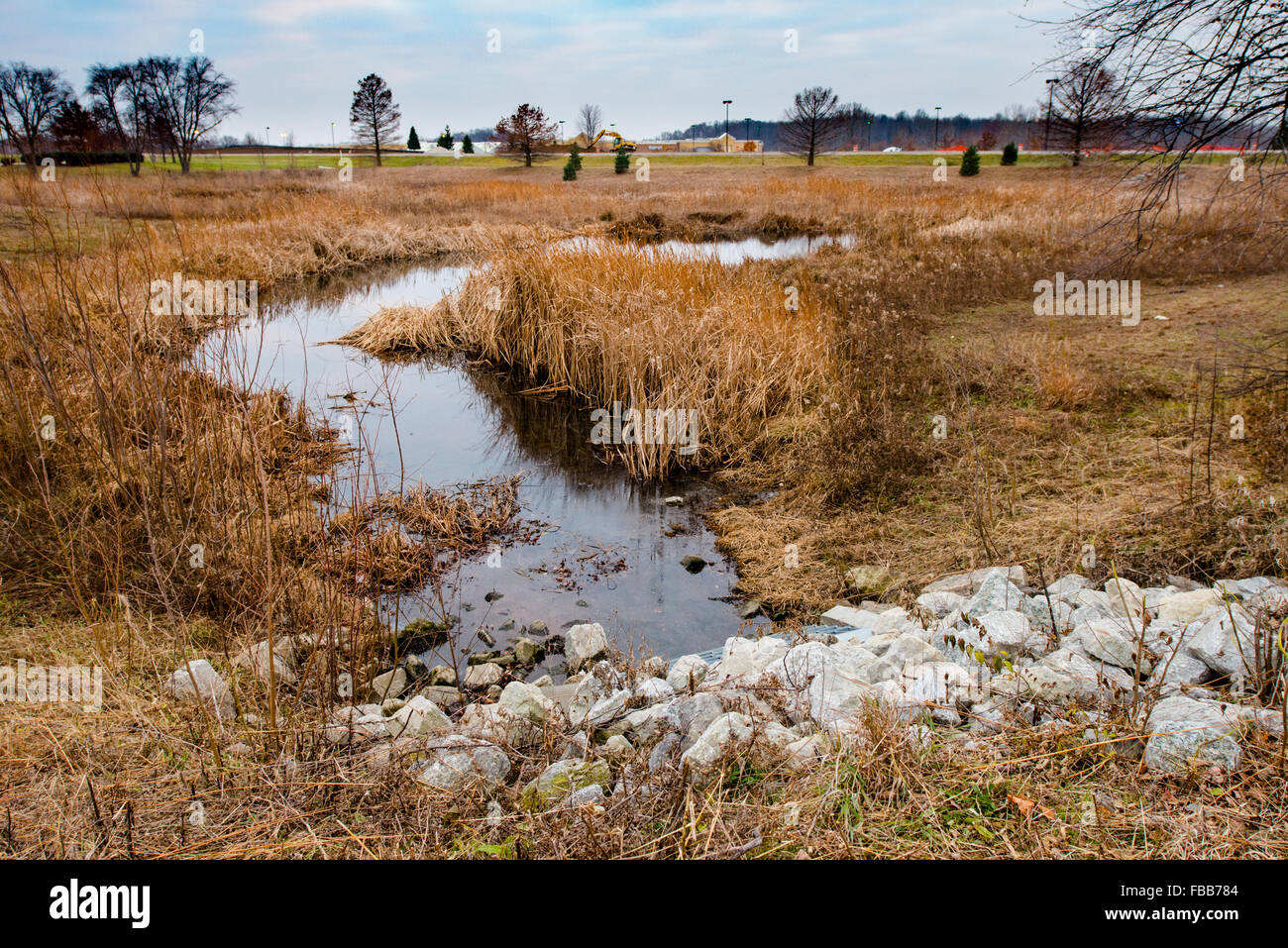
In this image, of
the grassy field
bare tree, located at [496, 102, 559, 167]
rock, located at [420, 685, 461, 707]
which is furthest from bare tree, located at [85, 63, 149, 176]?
bare tree, located at [496, 102, 559, 167]

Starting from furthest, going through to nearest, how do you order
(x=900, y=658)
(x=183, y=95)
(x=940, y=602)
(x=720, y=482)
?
(x=183, y=95)
(x=720, y=482)
(x=940, y=602)
(x=900, y=658)

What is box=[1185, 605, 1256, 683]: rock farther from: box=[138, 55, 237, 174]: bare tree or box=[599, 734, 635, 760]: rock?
box=[138, 55, 237, 174]: bare tree

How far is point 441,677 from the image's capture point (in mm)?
4020

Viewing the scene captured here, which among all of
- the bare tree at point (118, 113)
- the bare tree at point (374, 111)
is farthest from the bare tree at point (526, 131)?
the bare tree at point (118, 113)

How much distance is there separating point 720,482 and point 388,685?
12.0 feet

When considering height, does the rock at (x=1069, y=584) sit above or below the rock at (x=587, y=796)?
above

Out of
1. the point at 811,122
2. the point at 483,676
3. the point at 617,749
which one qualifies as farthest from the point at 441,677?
the point at 811,122

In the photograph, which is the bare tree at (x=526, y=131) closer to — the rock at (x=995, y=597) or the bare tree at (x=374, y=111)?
the bare tree at (x=374, y=111)

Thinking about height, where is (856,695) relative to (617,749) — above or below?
above

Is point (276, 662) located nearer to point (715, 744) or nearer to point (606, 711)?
point (606, 711)

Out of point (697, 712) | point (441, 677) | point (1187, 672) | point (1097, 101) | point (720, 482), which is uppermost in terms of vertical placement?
point (1097, 101)

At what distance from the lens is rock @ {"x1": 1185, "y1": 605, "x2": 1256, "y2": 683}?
283 centimetres

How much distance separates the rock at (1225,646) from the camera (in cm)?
283
